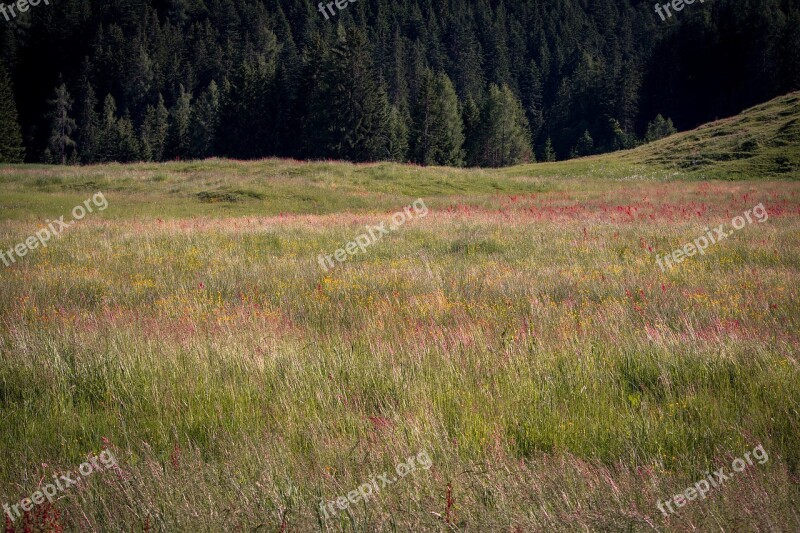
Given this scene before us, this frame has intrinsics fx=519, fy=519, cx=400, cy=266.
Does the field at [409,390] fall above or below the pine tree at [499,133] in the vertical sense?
below

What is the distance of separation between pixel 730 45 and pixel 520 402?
Answer: 4572 inches

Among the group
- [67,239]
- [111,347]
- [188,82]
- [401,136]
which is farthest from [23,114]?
[111,347]

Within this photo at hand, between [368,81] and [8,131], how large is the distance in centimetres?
5420

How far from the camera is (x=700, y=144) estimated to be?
50.1m

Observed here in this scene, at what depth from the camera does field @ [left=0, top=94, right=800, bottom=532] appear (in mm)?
2592

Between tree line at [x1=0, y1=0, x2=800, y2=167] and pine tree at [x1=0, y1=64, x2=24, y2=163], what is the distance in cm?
31

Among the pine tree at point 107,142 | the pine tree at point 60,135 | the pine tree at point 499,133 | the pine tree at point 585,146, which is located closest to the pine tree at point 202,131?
the pine tree at point 107,142

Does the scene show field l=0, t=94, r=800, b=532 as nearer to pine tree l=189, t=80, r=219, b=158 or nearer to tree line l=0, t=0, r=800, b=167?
tree line l=0, t=0, r=800, b=167

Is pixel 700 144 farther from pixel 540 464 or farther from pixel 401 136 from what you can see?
pixel 540 464

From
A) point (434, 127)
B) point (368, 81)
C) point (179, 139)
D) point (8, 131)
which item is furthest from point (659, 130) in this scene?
point (8, 131)

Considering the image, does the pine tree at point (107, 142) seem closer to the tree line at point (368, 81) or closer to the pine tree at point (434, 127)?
the tree line at point (368, 81)

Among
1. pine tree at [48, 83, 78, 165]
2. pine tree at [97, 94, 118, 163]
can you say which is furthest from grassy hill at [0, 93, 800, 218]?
pine tree at [48, 83, 78, 165]

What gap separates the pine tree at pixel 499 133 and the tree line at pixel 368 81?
10.3 inches

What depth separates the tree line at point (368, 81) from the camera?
73.4 meters
